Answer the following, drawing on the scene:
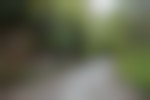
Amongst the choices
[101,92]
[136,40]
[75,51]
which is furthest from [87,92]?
[136,40]

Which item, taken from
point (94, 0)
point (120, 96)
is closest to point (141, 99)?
point (120, 96)

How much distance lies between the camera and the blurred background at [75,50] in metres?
0.72

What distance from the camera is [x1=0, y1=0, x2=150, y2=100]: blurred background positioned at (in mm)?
725

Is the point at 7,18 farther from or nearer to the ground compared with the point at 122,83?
farther from the ground

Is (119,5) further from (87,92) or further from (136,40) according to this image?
(87,92)

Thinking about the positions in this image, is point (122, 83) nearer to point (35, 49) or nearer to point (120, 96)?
point (120, 96)

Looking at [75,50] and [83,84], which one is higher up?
[75,50]

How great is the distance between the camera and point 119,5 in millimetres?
738

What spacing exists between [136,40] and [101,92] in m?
0.25

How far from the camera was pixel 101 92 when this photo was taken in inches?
29.0

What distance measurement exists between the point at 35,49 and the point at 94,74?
0.26 meters

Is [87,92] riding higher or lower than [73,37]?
lower

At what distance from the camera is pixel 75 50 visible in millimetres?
736

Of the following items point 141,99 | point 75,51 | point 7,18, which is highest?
point 7,18
